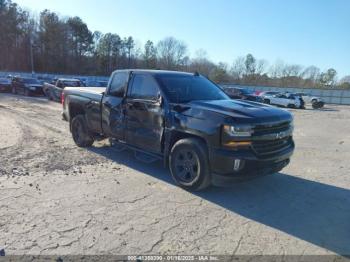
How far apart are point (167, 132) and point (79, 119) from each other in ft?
11.2

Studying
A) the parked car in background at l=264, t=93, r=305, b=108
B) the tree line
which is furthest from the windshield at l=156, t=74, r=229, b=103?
the tree line

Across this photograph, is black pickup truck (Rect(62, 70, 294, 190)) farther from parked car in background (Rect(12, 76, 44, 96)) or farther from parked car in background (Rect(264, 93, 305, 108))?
parked car in background (Rect(264, 93, 305, 108))

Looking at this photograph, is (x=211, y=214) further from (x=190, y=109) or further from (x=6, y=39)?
(x=6, y=39)

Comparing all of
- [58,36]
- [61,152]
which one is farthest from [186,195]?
[58,36]

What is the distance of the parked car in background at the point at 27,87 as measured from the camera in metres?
26.2

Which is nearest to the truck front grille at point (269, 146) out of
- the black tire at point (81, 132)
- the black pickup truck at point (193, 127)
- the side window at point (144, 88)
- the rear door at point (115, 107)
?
the black pickup truck at point (193, 127)

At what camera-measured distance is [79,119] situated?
8.04 meters

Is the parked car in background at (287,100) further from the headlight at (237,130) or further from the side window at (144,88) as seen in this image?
the headlight at (237,130)

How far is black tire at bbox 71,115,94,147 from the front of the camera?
7891mm

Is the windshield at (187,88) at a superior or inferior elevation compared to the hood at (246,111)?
superior

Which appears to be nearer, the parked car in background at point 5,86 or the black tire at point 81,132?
the black tire at point 81,132

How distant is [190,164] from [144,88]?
180 cm

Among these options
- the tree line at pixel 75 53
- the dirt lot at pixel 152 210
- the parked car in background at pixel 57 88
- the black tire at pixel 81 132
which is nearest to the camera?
the dirt lot at pixel 152 210

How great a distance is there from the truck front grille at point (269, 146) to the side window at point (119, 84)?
304 cm
